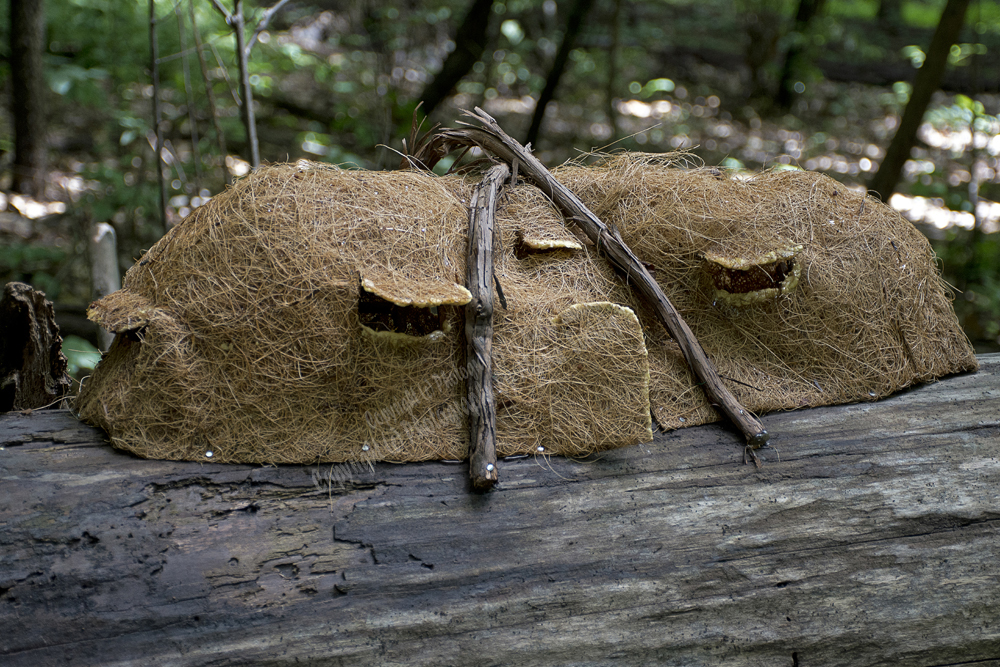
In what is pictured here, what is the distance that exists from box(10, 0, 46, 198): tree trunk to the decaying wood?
490 centimetres

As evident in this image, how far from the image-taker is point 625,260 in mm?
2871

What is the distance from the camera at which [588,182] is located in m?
3.19

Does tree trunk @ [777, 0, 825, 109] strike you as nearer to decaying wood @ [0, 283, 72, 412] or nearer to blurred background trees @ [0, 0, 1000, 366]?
blurred background trees @ [0, 0, 1000, 366]

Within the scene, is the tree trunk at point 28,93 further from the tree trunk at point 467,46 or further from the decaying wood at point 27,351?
the decaying wood at point 27,351

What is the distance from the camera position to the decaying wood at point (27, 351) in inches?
111

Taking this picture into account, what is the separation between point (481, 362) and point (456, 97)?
892 cm

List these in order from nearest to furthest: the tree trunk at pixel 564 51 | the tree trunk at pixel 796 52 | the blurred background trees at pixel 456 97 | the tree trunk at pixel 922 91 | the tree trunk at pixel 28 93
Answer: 1. the tree trunk at pixel 922 91
2. the blurred background trees at pixel 456 97
3. the tree trunk at pixel 28 93
4. the tree trunk at pixel 564 51
5. the tree trunk at pixel 796 52

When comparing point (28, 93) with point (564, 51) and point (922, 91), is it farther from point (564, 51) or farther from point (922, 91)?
point (922, 91)

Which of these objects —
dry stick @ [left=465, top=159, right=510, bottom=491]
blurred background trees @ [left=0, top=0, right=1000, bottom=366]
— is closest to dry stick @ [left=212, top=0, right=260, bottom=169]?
blurred background trees @ [left=0, top=0, right=1000, bottom=366]

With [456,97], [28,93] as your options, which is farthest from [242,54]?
[456,97]

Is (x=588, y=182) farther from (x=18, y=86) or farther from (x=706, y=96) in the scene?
(x=706, y=96)


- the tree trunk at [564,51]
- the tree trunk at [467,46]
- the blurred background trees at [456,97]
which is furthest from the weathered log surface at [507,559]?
the tree trunk at [467,46]

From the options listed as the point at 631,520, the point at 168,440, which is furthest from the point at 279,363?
the point at 631,520

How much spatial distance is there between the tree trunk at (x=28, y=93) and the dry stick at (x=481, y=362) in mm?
6264
